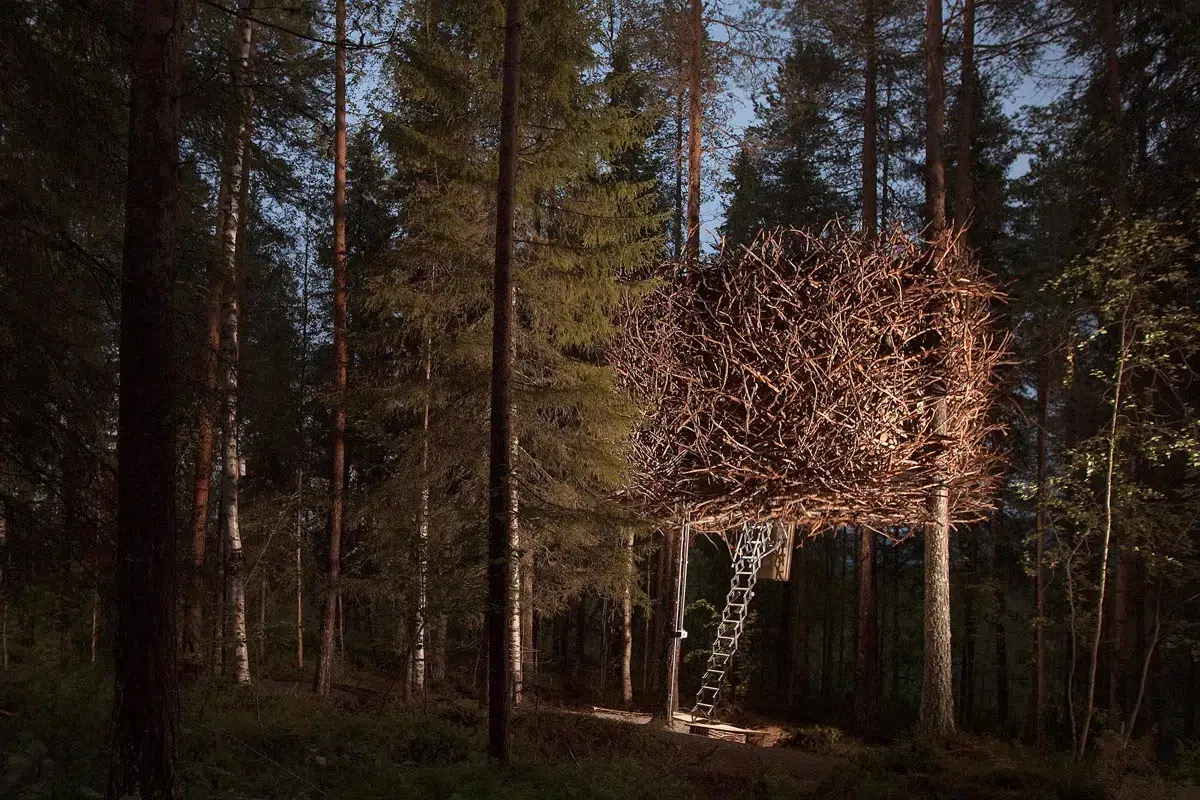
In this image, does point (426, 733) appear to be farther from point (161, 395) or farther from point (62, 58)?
point (62, 58)

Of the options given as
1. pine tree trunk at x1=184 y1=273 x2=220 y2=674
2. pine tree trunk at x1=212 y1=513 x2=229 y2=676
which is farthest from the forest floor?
pine tree trunk at x1=184 y1=273 x2=220 y2=674

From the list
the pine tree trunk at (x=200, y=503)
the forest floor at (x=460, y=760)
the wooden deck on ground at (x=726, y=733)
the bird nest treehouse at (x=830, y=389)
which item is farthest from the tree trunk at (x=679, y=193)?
the forest floor at (x=460, y=760)

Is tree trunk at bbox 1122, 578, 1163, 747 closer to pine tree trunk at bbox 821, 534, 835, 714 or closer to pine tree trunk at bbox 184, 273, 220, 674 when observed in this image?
pine tree trunk at bbox 184, 273, 220, 674

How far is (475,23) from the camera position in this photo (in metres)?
8.66

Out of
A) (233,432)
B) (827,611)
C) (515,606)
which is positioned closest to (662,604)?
(515,606)

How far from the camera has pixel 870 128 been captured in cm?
1378

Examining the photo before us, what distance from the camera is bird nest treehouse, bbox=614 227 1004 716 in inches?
336

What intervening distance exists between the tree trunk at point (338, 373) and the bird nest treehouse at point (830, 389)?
4.05m

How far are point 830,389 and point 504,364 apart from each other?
11.8ft

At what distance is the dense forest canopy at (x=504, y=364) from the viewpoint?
508 centimetres

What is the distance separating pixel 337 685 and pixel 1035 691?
13.0 metres

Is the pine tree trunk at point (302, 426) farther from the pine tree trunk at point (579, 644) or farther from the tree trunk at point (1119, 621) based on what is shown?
the tree trunk at point (1119, 621)

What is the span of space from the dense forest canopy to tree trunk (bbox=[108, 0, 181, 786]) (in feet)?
0.06

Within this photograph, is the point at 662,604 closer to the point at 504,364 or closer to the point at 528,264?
the point at 528,264
